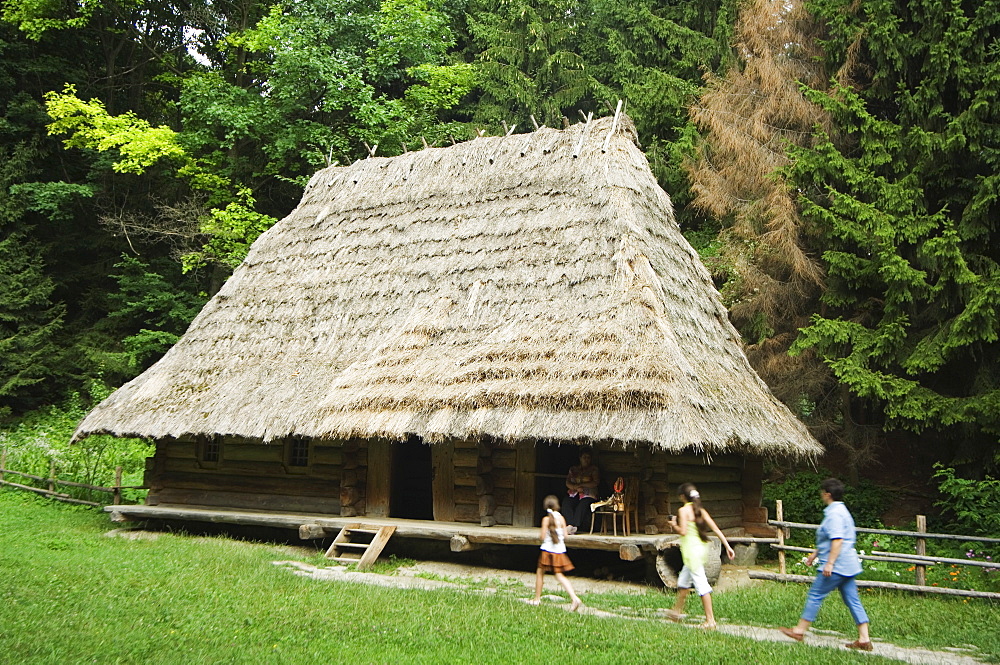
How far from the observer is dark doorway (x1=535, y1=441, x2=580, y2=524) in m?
14.0

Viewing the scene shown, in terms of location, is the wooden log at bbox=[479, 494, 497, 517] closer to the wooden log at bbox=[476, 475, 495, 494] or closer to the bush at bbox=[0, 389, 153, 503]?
the wooden log at bbox=[476, 475, 495, 494]

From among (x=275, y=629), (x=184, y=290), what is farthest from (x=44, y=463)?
(x=275, y=629)

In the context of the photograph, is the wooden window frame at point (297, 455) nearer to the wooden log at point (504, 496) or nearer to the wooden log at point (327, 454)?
the wooden log at point (327, 454)

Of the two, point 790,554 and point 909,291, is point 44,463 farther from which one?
point 909,291

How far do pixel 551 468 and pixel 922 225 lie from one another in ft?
24.7

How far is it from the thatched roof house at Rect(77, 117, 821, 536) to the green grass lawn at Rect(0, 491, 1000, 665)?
2404 millimetres

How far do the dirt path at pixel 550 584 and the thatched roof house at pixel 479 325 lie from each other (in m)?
1.93

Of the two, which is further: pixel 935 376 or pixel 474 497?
pixel 935 376

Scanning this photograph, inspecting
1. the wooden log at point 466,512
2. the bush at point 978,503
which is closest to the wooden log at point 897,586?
the bush at point 978,503

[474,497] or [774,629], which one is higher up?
[474,497]

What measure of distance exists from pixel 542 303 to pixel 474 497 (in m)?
3.33

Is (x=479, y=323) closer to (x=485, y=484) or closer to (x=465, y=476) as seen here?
(x=465, y=476)

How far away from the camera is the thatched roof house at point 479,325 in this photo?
1183 centimetres

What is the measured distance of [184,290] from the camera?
2742cm
